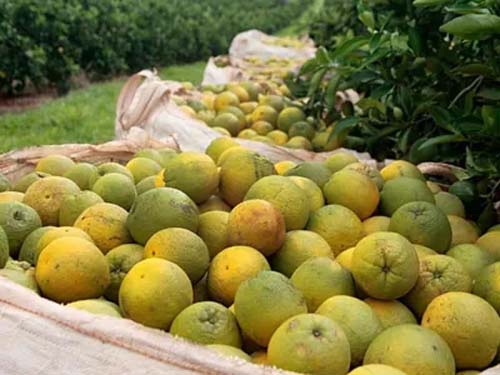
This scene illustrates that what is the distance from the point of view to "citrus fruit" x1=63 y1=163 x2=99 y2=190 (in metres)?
2.37

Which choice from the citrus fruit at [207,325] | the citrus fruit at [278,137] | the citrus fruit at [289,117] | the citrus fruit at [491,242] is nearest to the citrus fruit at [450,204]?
the citrus fruit at [491,242]

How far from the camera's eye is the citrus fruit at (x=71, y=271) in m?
1.70

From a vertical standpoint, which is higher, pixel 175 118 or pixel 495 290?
pixel 495 290

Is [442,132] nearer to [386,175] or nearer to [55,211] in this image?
[386,175]

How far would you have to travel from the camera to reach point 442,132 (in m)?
3.12

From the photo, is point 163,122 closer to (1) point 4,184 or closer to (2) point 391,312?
(1) point 4,184

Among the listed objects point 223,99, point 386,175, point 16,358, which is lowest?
point 223,99

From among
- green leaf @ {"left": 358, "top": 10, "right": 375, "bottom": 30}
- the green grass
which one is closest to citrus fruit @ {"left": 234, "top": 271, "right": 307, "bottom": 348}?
green leaf @ {"left": 358, "top": 10, "right": 375, "bottom": 30}

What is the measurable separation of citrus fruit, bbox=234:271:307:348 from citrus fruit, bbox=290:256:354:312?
9 centimetres

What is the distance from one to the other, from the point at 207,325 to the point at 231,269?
0.22 metres

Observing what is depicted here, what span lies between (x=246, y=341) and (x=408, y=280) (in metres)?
0.40

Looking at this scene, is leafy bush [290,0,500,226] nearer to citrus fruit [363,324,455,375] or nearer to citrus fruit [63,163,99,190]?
citrus fruit [363,324,455,375]

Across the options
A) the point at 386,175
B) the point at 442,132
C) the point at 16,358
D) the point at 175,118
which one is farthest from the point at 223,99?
the point at 16,358

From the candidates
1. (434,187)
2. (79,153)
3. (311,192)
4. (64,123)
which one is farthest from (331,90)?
(64,123)
